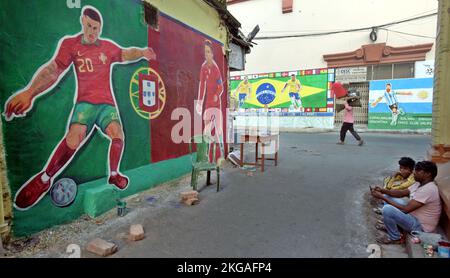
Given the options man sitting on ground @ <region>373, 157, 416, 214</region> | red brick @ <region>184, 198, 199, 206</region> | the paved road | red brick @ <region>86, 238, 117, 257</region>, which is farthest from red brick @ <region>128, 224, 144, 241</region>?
man sitting on ground @ <region>373, 157, 416, 214</region>

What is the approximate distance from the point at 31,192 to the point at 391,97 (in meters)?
15.5

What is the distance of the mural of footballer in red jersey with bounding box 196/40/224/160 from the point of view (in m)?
6.43

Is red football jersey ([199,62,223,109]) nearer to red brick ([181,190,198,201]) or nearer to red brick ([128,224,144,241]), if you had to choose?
red brick ([181,190,198,201])

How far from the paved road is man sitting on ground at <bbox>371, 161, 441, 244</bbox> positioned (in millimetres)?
278

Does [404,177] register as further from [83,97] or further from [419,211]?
[83,97]

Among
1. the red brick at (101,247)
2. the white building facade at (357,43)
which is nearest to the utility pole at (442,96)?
the red brick at (101,247)

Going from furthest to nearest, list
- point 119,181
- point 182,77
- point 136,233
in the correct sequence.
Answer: point 182,77 < point 119,181 < point 136,233

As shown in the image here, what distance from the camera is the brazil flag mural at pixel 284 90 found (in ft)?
53.0

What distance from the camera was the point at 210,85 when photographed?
266 inches

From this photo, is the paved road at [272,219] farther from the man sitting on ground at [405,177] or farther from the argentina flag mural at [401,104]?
the argentina flag mural at [401,104]

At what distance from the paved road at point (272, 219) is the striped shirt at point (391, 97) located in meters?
9.23

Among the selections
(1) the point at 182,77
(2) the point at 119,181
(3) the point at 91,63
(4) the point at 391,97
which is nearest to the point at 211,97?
(1) the point at 182,77

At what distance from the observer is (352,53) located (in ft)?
47.8
